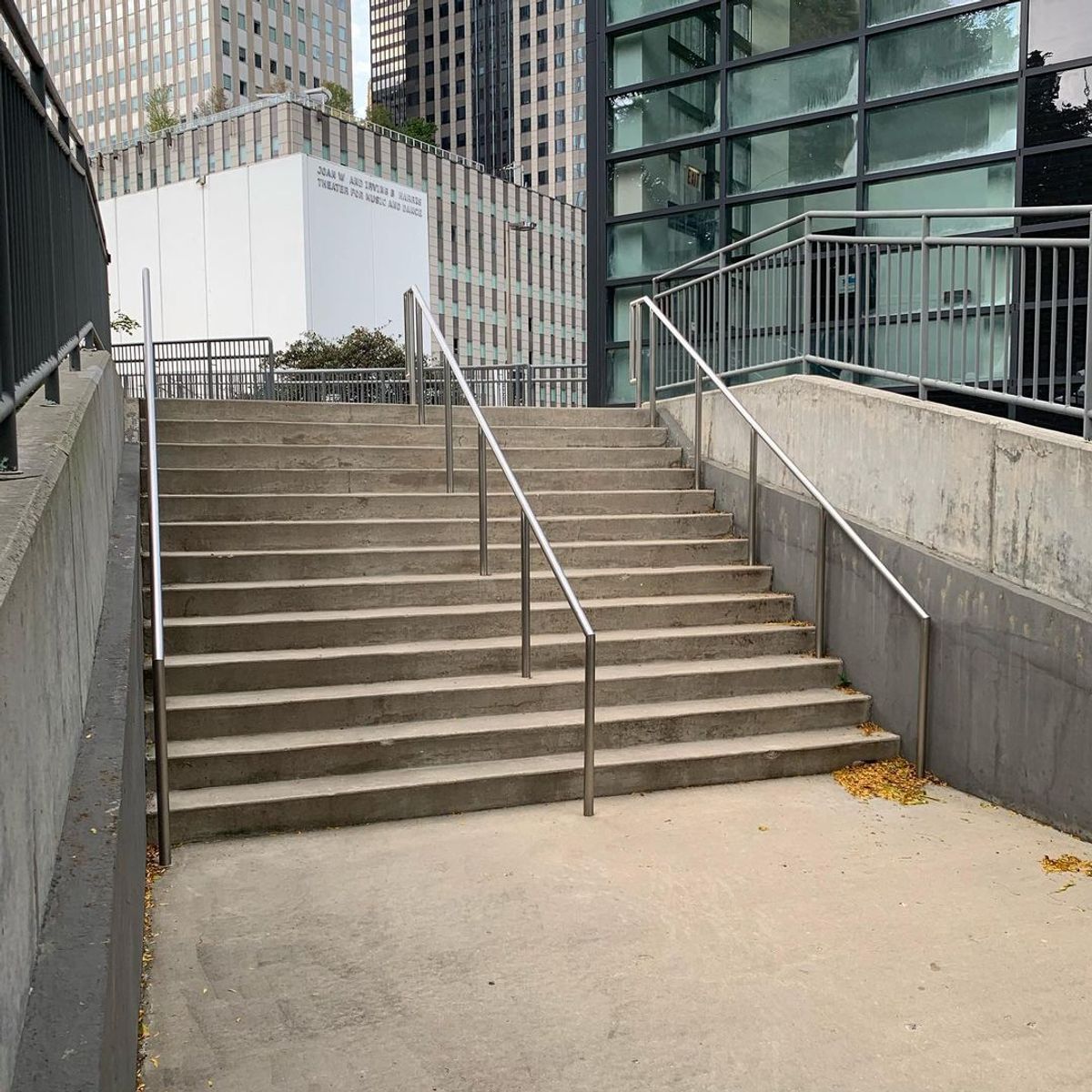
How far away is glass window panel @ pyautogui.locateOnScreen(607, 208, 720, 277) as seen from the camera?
12.0 meters

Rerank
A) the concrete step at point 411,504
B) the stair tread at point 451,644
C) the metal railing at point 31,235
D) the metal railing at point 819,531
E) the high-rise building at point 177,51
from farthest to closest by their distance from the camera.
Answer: the high-rise building at point 177,51, the concrete step at point 411,504, the metal railing at point 819,531, the stair tread at point 451,644, the metal railing at point 31,235

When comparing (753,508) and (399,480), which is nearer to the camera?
(753,508)

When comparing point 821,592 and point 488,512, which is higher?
point 488,512

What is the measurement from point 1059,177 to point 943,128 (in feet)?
4.12

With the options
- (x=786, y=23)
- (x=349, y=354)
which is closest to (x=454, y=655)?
(x=786, y=23)

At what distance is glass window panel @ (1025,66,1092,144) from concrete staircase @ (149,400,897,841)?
4.91m

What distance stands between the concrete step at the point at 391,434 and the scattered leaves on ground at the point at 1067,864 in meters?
5.14

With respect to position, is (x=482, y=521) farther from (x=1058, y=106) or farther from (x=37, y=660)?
(x=1058, y=106)

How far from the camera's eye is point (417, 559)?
6.77m

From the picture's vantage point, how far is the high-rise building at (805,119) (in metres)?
9.78

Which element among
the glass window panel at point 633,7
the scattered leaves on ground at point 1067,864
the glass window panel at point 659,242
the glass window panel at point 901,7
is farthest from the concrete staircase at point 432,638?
the glass window panel at point 633,7

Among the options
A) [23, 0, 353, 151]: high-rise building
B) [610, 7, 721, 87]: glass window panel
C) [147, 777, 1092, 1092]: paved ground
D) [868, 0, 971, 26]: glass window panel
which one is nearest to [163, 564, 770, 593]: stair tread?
[147, 777, 1092, 1092]: paved ground

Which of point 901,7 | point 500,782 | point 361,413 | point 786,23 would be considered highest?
point 786,23

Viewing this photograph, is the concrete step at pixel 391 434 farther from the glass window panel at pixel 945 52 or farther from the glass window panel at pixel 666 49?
the glass window panel at pixel 666 49
